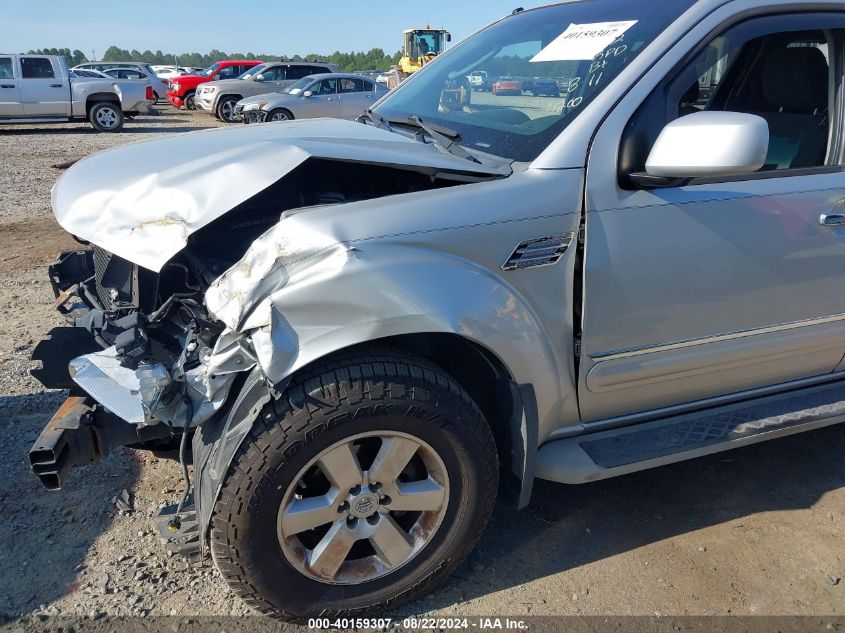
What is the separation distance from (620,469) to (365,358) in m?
1.02

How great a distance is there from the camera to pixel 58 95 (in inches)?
619

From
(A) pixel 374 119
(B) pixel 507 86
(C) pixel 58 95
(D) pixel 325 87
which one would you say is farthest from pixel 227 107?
(B) pixel 507 86

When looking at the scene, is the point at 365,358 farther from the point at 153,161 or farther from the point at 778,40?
the point at 778,40

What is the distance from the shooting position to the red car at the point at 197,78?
2380 centimetres

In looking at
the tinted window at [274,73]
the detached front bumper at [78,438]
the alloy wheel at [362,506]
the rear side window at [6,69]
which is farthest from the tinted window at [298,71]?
the alloy wheel at [362,506]

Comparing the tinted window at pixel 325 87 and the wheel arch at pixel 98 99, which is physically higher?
the tinted window at pixel 325 87

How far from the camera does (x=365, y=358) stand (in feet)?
6.73

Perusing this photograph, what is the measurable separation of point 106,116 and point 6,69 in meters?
2.20

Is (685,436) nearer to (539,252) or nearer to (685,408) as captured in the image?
(685,408)

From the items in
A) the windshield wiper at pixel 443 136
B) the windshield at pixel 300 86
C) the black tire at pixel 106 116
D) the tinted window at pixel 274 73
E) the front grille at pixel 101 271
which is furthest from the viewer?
the tinted window at pixel 274 73

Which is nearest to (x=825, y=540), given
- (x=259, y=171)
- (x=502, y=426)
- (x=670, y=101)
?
(x=502, y=426)

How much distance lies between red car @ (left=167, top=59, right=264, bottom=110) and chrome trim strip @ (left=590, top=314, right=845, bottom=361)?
2396 centimetres

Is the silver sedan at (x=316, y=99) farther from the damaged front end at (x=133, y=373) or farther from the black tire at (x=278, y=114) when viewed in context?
the damaged front end at (x=133, y=373)

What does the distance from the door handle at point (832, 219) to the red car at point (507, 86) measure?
1240 mm
